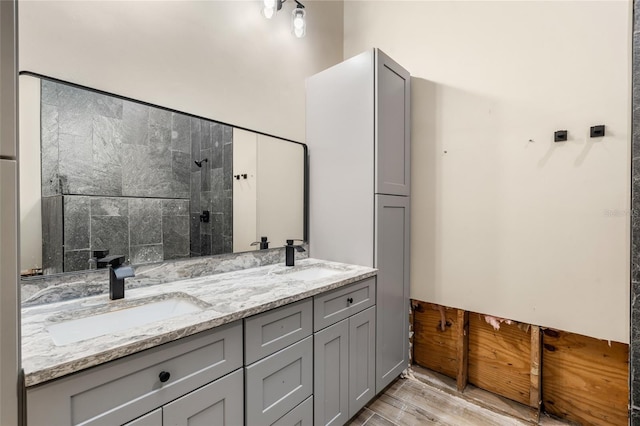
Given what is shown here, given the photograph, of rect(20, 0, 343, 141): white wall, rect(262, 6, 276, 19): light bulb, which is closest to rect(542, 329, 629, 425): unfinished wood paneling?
rect(20, 0, 343, 141): white wall

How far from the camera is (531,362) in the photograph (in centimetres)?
188

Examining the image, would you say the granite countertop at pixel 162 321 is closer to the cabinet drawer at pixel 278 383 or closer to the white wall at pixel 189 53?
the cabinet drawer at pixel 278 383

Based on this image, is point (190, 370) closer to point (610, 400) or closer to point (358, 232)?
point (358, 232)

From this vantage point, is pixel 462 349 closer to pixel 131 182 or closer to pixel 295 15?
pixel 131 182

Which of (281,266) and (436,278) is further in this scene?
(436,278)

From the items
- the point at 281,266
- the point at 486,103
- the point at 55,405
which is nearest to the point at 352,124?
the point at 486,103

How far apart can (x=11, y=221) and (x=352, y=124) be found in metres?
1.80

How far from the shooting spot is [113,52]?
1438 mm

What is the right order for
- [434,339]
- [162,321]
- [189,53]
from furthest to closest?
[434,339] → [189,53] → [162,321]

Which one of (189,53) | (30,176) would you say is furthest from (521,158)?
(30,176)

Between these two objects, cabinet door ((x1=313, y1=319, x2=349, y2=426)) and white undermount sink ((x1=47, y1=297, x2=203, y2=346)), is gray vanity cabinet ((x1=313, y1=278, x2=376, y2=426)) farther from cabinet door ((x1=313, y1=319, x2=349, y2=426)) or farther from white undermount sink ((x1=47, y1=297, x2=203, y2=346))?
white undermount sink ((x1=47, y1=297, x2=203, y2=346))

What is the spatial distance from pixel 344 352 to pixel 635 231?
1.64 m

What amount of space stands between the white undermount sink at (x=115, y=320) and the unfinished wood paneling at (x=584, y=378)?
213 cm

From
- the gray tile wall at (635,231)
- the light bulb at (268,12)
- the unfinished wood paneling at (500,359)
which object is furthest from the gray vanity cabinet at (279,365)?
the light bulb at (268,12)
